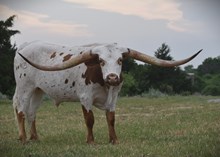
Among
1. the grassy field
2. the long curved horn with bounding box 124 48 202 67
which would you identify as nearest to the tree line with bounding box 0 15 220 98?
the grassy field

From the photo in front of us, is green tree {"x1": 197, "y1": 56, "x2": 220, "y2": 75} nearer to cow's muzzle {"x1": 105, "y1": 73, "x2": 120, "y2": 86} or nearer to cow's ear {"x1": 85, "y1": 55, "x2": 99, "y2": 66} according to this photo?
cow's ear {"x1": 85, "y1": 55, "x2": 99, "y2": 66}

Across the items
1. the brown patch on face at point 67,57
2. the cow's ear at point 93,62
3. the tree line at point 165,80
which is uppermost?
the brown patch on face at point 67,57

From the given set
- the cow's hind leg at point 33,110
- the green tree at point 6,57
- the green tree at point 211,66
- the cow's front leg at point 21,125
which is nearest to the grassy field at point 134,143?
the cow's front leg at point 21,125

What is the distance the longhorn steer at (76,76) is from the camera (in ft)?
27.5

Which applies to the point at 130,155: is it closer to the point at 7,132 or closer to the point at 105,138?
the point at 105,138

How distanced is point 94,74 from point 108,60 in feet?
2.10

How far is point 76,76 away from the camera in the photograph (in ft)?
29.7

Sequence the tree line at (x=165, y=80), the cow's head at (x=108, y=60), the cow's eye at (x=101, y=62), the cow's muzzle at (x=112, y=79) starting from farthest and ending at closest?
1. the tree line at (x=165, y=80)
2. the cow's eye at (x=101, y=62)
3. the cow's head at (x=108, y=60)
4. the cow's muzzle at (x=112, y=79)

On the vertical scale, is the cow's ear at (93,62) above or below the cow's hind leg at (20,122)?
above

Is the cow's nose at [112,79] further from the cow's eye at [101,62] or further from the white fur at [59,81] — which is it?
the cow's eye at [101,62]

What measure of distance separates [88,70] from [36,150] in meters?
1.86

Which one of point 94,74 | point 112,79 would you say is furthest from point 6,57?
point 112,79

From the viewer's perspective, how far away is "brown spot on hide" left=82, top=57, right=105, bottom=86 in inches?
344

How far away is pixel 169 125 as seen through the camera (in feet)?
40.2
